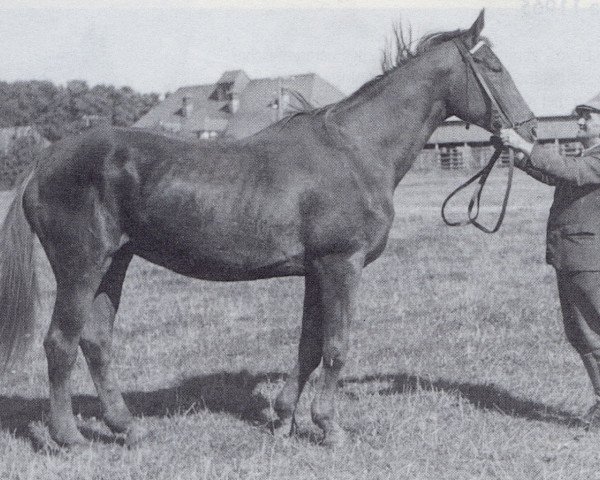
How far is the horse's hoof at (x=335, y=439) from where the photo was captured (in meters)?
4.55

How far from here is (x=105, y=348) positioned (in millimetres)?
4766

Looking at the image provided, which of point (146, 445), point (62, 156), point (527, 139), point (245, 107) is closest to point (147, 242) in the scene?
point (62, 156)

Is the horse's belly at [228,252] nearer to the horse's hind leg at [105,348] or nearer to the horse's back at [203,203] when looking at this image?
the horse's back at [203,203]

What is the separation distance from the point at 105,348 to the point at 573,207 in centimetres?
331

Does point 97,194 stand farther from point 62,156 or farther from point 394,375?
point 394,375

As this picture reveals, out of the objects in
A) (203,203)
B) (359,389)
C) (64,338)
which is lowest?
(359,389)

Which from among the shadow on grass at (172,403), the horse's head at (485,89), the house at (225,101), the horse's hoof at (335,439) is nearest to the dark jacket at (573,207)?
the horse's head at (485,89)

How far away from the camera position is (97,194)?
4.45m

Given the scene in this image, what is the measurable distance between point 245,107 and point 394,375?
208 ft

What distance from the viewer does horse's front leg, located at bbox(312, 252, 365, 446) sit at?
4.46 meters

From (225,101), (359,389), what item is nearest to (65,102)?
(225,101)

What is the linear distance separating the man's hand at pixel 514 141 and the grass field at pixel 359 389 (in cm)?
188

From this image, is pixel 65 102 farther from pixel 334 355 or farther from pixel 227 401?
pixel 334 355

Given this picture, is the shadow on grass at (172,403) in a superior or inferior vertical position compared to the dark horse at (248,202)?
inferior
